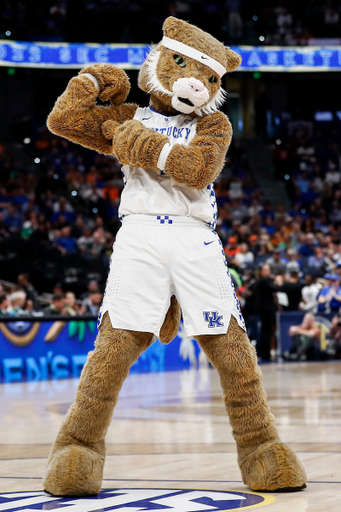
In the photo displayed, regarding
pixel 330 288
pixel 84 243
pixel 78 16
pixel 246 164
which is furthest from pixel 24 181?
pixel 330 288

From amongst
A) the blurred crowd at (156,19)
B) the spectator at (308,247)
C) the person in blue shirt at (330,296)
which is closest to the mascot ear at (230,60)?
the person in blue shirt at (330,296)

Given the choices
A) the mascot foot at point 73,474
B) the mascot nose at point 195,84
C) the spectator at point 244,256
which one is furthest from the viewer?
the spectator at point 244,256

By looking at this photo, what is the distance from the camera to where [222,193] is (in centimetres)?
1750

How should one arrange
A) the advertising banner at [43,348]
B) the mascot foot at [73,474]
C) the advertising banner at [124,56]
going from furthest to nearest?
the advertising banner at [124,56] < the advertising banner at [43,348] < the mascot foot at [73,474]

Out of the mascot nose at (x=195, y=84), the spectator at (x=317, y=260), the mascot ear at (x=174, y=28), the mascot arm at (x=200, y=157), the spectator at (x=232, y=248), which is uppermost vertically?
the spectator at (x=232, y=248)

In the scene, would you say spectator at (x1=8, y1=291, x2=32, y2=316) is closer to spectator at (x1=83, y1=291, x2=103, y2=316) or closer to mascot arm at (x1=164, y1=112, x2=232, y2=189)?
spectator at (x1=83, y1=291, x2=103, y2=316)

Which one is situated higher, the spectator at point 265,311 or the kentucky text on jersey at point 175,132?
the kentucky text on jersey at point 175,132

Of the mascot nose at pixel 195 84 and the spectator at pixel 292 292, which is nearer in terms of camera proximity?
the mascot nose at pixel 195 84

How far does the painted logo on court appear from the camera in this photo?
3025 millimetres

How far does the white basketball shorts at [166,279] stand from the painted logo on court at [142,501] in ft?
2.20

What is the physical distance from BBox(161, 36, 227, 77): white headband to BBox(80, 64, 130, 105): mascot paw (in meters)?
0.26

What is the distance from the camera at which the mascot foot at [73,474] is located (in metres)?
3.21

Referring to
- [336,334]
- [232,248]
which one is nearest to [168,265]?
[336,334]

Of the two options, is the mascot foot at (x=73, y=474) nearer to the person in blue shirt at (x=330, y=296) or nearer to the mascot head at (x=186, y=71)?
the mascot head at (x=186, y=71)
